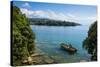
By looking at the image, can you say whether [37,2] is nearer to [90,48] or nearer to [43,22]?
[43,22]

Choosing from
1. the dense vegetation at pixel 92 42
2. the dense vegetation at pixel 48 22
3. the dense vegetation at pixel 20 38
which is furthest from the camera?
the dense vegetation at pixel 92 42

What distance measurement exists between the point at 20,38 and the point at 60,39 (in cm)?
45

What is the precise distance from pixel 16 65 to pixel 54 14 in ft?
2.22

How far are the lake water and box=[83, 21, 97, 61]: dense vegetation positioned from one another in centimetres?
5

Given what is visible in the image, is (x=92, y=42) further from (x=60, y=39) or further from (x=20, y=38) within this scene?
(x=20, y=38)

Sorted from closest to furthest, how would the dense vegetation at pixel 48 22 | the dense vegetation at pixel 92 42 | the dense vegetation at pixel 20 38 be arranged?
1. the dense vegetation at pixel 20 38
2. the dense vegetation at pixel 48 22
3. the dense vegetation at pixel 92 42

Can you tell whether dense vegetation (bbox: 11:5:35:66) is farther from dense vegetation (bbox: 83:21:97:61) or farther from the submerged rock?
dense vegetation (bbox: 83:21:97:61)

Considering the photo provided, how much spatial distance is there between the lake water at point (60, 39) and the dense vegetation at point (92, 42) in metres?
0.05

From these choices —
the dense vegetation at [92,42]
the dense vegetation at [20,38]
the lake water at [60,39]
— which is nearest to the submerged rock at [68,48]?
the lake water at [60,39]

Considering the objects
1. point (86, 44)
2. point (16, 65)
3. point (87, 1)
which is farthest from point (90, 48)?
point (16, 65)

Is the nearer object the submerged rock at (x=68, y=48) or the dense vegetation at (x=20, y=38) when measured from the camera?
the dense vegetation at (x=20, y=38)

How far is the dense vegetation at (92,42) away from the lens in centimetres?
249

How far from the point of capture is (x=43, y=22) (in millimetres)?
2318

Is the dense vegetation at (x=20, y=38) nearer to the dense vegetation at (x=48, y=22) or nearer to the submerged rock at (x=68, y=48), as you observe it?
the dense vegetation at (x=48, y=22)
